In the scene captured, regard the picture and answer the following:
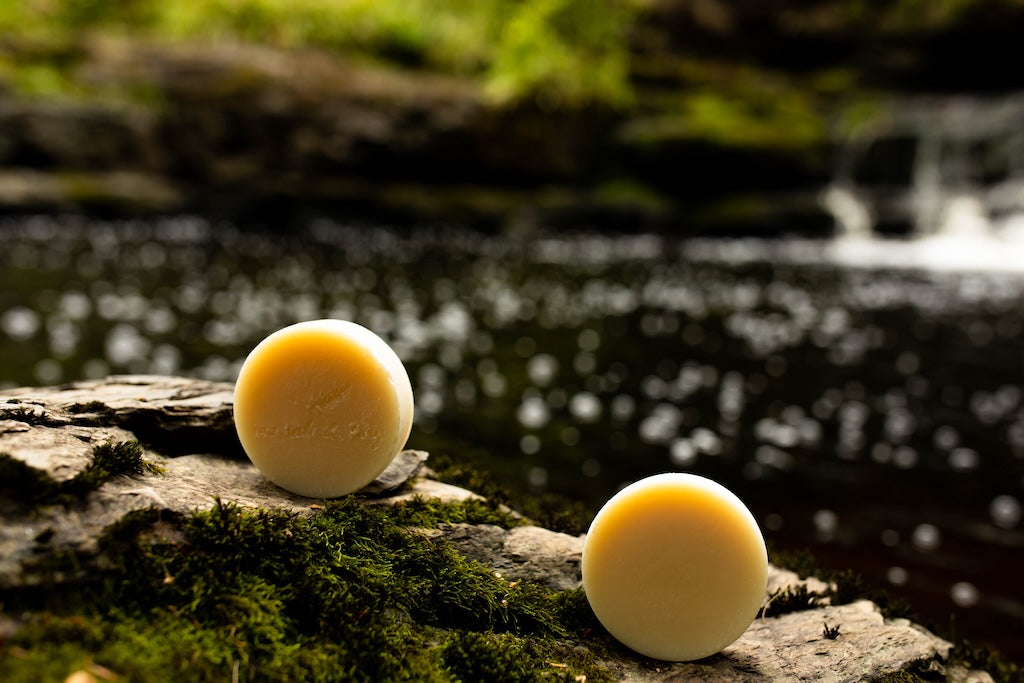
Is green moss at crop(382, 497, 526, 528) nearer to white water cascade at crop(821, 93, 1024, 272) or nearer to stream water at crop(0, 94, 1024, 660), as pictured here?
stream water at crop(0, 94, 1024, 660)

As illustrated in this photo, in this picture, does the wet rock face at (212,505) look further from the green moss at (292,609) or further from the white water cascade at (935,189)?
the white water cascade at (935,189)

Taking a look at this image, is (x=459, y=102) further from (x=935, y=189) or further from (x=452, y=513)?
(x=452, y=513)

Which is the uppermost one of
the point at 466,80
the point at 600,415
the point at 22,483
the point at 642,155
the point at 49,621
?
the point at 466,80

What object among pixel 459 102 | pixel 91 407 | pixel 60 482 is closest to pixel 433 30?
pixel 459 102

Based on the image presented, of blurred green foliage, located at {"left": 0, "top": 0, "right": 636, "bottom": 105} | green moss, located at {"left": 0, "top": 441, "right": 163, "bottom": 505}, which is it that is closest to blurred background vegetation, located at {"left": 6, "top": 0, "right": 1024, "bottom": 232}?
blurred green foliage, located at {"left": 0, "top": 0, "right": 636, "bottom": 105}

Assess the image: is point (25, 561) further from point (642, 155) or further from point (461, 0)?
point (461, 0)

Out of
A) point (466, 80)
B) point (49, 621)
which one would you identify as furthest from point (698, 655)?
point (466, 80)

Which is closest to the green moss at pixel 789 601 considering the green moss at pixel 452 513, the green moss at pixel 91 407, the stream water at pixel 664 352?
the stream water at pixel 664 352
